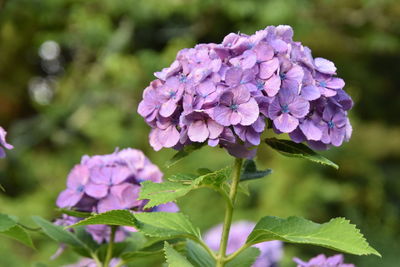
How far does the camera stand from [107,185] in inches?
39.5

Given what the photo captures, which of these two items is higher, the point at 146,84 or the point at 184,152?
the point at 146,84

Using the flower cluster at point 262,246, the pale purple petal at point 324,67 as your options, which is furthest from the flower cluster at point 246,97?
the flower cluster at point 262,246

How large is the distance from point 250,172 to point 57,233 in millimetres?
316

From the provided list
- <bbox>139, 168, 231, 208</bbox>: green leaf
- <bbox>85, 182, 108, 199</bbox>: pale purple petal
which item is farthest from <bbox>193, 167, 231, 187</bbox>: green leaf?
<bbox>85, 182, 108, 199</bbox>: pale purple petal

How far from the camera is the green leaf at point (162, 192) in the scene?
0.77m

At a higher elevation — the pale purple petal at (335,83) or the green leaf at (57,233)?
the pale purple petal at (335,83)

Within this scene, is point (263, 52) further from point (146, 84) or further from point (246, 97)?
point (146, 84)

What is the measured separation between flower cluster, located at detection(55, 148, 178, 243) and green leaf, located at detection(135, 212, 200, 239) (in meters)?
0.13

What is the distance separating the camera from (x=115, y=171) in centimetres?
102

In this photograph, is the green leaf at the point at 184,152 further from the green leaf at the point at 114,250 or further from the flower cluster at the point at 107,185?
the green leaf at the point at 114,250

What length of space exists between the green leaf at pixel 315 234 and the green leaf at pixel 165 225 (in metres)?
0.08

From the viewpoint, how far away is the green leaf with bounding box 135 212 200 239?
0.81 m

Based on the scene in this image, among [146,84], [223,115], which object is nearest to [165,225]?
[223,115]

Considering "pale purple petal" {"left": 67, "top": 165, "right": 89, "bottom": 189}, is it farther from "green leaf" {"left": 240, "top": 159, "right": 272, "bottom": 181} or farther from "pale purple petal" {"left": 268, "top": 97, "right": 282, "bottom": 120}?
"pale purple petal" {"left": 268, "top": 97, "right": 282, "bottom": 120}
